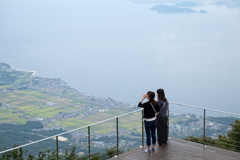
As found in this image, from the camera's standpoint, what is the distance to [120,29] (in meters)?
79.2

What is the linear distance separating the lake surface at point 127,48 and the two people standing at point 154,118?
4384cm

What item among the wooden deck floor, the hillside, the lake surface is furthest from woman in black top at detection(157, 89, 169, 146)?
the lake surface

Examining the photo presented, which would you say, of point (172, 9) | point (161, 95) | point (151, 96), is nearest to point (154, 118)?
point (151, 96)

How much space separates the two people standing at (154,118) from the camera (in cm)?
623

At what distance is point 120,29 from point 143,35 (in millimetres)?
5175

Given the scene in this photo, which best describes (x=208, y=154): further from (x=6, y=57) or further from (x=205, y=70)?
(x=6, y=57)

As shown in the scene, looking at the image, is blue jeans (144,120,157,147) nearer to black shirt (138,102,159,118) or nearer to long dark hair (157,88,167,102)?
black shirt (138,102,159,118)

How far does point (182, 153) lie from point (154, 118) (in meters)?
0.76

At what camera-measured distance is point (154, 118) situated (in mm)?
6352

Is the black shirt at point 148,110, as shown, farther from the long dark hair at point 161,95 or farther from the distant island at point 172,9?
the distant island at point 172,9

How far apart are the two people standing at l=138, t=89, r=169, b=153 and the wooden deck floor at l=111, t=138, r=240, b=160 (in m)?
0.16

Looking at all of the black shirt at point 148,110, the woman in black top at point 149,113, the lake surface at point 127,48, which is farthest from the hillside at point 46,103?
the black shirt at point 148,110

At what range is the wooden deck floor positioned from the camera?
20.7 feet

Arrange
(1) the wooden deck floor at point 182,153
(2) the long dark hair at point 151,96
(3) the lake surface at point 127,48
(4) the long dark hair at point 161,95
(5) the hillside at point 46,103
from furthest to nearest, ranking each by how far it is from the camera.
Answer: (3) the lake surface at point 127,48 → (5) the hillside at point 46,103 → (4) the long dark hair at point 161,95 → (1) the wooden deck floor at point 182,153 → (2) the long dark hair at point 151,96
